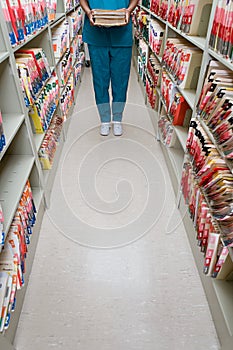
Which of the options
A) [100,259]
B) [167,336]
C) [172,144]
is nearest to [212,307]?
[167,336]

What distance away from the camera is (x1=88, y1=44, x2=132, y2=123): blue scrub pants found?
2.40 meters

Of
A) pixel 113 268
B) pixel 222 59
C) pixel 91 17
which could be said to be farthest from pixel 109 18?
pixel 113 268

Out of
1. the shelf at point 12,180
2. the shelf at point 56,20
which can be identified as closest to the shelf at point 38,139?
the shelf at point 12,180

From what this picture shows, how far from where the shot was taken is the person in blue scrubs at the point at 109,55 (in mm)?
2225

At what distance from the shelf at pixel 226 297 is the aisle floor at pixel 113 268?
155 millimetres

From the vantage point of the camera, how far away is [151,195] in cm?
204

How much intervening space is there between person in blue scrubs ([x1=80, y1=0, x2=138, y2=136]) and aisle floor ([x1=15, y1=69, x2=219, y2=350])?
540 millimetres

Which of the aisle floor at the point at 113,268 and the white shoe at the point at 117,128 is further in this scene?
the white shoe at the point at 117,128

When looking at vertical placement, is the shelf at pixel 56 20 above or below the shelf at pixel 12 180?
above

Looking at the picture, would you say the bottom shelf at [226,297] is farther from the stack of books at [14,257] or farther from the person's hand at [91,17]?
the person's hand at [91,17]

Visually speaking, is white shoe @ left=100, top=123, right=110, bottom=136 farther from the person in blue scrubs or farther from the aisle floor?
the aisle floor

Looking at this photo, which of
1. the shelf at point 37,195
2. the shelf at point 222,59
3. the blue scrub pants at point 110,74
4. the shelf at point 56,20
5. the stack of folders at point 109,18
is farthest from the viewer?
the blue scrub pants at point 110,74

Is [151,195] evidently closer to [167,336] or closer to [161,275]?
[161,275]

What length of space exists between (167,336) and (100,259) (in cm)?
54
